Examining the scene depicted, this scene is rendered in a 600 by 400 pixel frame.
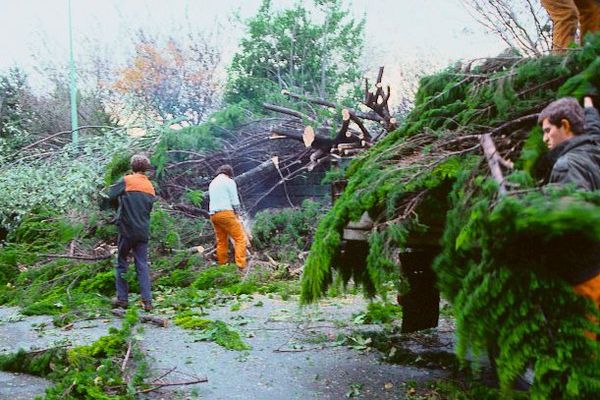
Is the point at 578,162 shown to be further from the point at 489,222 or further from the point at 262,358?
the point at 262,358

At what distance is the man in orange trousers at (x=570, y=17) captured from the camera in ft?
15.9

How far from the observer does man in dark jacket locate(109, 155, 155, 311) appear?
7180 millimetres

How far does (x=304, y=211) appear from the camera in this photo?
10.9 meters

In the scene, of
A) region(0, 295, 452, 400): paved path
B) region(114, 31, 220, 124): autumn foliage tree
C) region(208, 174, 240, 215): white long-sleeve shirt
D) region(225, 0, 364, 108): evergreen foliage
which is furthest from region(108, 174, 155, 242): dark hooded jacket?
region(114, 31, 220, 124): autumn foliage tree

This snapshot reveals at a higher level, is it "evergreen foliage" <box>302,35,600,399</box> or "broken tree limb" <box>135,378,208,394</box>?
"evergreen foliage" <box>302,35,600,399</box>

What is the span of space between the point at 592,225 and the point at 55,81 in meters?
25.4

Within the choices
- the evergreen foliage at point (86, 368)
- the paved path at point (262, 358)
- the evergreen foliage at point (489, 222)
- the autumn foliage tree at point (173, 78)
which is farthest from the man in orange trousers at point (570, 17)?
the autumn foliage tree at point (173, 78)

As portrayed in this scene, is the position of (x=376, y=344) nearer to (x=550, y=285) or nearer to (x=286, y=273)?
(x=550, y=285)

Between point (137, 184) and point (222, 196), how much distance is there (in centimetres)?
264

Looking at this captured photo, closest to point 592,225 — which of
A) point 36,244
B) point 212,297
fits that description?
point 212,297

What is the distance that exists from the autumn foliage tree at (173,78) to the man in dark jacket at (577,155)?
20563 millimetres

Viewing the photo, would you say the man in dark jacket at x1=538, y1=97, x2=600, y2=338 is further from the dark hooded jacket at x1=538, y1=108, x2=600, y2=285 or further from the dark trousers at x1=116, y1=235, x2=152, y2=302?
the dark trousers at x1=116, y1=235, x2=152, y2=302

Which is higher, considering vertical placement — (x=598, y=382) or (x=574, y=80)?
(x=574, y=80)

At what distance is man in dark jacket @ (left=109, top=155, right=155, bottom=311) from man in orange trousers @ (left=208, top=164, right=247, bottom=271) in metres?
2.42
